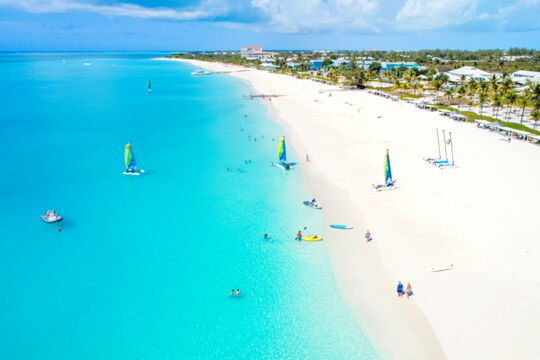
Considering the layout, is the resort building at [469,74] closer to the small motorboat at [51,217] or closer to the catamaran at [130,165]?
the catamaran at [130,165]

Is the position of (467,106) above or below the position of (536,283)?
above

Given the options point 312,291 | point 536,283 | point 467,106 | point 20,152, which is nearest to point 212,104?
point 20,152

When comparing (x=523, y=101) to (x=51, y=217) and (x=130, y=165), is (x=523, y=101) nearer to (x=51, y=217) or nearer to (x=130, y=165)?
(x=130, y=165)

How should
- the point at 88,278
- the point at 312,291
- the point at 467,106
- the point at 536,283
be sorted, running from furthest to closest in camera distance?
1. the point at 467,106
2. the point at 88,278
3. the point at 312,291
4. the point at 536,283

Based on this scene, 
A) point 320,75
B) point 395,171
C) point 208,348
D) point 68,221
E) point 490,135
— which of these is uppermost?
point 320,75

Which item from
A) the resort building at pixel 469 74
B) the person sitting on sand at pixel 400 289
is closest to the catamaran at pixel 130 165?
the person sitting on sand at pixel 400 289

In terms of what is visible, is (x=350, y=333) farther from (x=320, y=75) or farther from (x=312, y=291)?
(x=320, y=75)

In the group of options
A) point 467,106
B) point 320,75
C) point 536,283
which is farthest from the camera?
point 320,75
